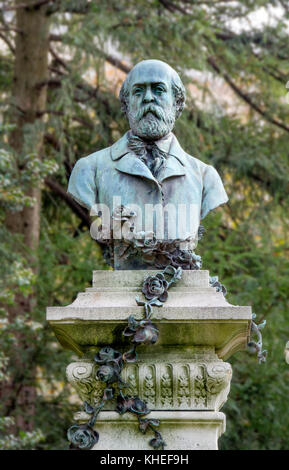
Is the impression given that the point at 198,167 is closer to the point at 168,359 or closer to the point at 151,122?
the point at 151,122

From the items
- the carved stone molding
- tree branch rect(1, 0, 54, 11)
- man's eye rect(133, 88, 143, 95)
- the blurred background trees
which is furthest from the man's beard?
tree branch rect(1, 0, 54, 11)

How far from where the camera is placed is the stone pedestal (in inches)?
206

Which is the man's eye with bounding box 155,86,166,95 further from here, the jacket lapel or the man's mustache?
the jacket lapel

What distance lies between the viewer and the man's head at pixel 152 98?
578 centimetres

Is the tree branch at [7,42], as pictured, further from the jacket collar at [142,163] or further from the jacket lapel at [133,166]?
the jacket lapel at [133,166]

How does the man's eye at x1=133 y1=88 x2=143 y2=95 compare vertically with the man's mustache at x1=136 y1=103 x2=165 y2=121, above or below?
above

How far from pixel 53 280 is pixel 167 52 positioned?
306 centimetres

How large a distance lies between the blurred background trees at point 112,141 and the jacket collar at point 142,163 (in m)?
4.15

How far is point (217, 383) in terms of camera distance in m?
5.29

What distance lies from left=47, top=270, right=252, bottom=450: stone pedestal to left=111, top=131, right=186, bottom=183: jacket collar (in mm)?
716

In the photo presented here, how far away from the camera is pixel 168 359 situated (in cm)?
537

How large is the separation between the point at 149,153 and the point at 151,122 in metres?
0.21

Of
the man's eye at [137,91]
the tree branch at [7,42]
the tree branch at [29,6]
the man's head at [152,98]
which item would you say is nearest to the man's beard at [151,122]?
the man's head at [152,98]
